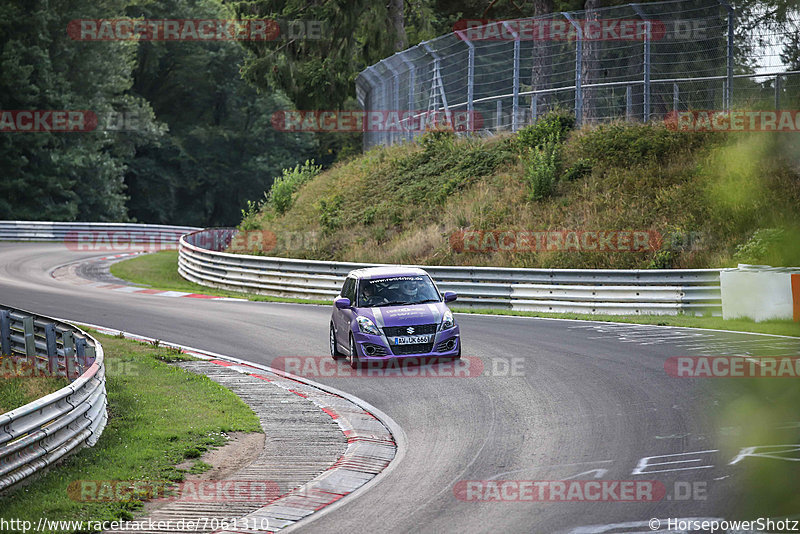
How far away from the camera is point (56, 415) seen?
9.05 metres

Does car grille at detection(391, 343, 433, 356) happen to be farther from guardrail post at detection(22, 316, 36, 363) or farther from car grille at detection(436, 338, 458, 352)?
guardrail post at detection(22, 316, 36, 363)

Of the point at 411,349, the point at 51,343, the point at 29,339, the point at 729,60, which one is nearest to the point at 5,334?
the point at 29,339

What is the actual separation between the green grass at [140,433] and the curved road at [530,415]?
185 centimetres

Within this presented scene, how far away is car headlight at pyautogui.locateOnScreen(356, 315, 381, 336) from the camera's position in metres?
14.7

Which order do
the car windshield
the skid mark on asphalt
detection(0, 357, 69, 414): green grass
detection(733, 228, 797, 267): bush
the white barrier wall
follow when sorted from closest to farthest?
detection(0, 357, 69, 414): green grass
the skid mark on asphalt
the car windshield
the white barrier wall
detection(733, 228, 797, 267): bush

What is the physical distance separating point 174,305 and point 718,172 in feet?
48.1

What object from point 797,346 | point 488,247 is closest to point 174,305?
point 488,247

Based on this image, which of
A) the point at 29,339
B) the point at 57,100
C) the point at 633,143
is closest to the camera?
the point at 29,339

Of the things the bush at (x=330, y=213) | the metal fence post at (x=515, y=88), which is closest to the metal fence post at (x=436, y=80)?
the metal fence post at (x=515, y=88)

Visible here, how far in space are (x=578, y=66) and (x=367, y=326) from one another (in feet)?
51.4

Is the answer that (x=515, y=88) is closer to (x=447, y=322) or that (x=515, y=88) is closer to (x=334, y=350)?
(x=334, y=350)

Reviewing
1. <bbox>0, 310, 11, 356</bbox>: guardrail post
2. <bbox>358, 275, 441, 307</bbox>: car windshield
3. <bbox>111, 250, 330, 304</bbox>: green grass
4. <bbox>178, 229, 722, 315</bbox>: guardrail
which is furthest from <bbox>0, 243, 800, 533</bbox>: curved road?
<bbox>111, 250, 330, 304</bbox>: green grass

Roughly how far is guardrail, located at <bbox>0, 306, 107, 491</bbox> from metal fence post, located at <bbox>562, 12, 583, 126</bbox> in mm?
17956

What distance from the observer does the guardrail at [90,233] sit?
4728cm
